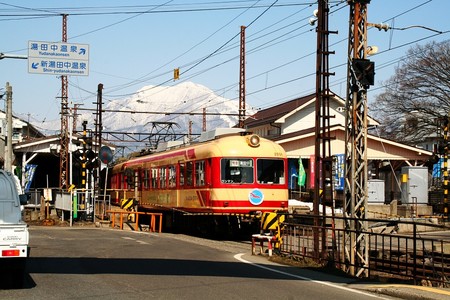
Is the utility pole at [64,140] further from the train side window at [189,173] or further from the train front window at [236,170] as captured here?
the train front window at [236,170]

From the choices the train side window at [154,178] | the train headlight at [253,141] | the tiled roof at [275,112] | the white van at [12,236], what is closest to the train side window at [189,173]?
the train headlight at [253,141]

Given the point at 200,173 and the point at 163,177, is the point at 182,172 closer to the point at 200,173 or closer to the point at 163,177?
the point at 200,173

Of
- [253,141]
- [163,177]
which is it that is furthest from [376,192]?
[253,141]

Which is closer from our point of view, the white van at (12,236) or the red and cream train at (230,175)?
the white van at (12,236)

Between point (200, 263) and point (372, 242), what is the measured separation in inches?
165

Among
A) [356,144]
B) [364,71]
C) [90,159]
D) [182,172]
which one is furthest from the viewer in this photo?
[90,159]

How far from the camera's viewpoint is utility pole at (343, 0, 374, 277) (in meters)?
15.0

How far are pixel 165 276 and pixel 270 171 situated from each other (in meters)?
11.9

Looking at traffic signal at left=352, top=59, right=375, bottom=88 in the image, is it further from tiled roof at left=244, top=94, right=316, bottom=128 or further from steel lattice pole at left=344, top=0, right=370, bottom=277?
tiled roof at left=244, top=94, right=316, bottom=128

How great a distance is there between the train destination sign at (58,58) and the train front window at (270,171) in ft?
23.8

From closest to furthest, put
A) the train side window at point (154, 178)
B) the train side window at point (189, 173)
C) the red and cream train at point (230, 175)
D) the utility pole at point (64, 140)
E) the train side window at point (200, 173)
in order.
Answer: the red and cream train at point (230, 175) → the train side window at point (200, 173) → the train side window at point (189, 173) → the train side window at point (154, 178) → the utility pole at point (64, 140)

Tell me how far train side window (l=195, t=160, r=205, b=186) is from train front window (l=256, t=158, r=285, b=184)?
2.00 m

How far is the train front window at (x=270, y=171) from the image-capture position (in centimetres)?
2364

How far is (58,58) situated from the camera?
23.8 meters
